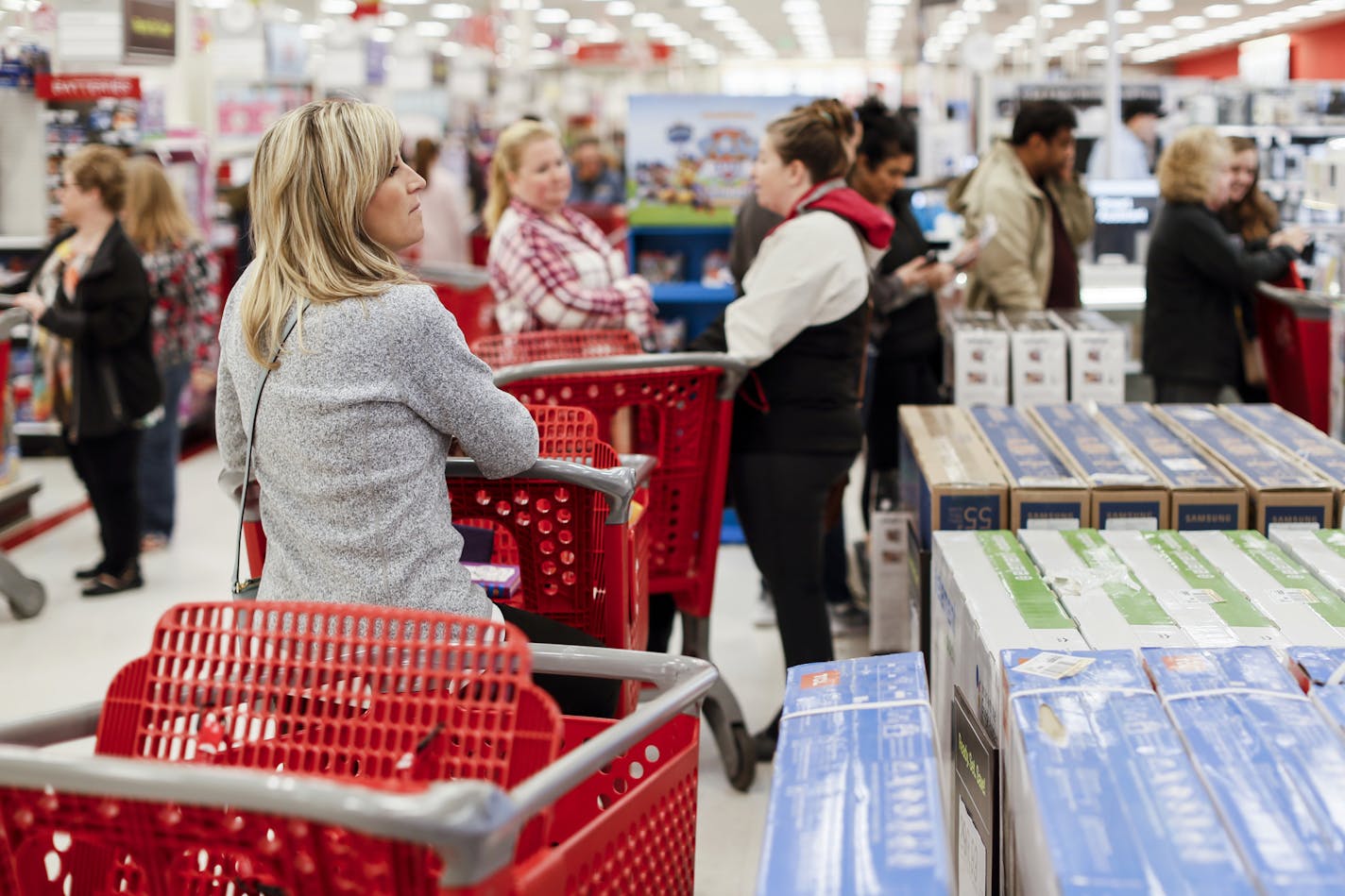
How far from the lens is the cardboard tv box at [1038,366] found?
14.0 ft

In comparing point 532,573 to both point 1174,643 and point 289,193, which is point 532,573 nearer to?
point 289,193

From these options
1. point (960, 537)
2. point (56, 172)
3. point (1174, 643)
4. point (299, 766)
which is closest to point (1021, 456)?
point (960, 537)

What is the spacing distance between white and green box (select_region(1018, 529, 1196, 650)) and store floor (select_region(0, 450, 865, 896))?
109 cm

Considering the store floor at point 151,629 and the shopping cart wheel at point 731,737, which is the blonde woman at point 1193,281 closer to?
the store floor at point 151,629

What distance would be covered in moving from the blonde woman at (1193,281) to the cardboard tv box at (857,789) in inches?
150

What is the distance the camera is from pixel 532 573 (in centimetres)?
258

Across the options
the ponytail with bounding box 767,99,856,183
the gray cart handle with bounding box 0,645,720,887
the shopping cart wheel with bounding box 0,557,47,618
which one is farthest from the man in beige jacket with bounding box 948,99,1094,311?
the gray cart handle with bounding box 0,645,720,887

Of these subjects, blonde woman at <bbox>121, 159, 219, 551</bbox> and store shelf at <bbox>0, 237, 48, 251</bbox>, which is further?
store shelf at <bbox>0, 237, 48, 251</bbox>

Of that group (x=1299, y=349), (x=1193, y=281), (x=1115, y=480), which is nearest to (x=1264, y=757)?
(x=1115, y=480)

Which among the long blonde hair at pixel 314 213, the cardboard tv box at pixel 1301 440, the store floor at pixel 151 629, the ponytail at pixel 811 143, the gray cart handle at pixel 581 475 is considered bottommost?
the store floor at pixel 151 629

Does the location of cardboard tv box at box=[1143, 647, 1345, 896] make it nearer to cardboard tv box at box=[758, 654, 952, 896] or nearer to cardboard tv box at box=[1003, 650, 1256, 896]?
cardboard tv box at box=[1003, 650, 1256, 896]

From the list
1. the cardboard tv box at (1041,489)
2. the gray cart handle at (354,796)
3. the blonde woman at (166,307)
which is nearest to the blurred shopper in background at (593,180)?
the blonde woman at (166,307)

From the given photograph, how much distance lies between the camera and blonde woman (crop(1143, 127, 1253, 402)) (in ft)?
16.9

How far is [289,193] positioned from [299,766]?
0.86 metres
